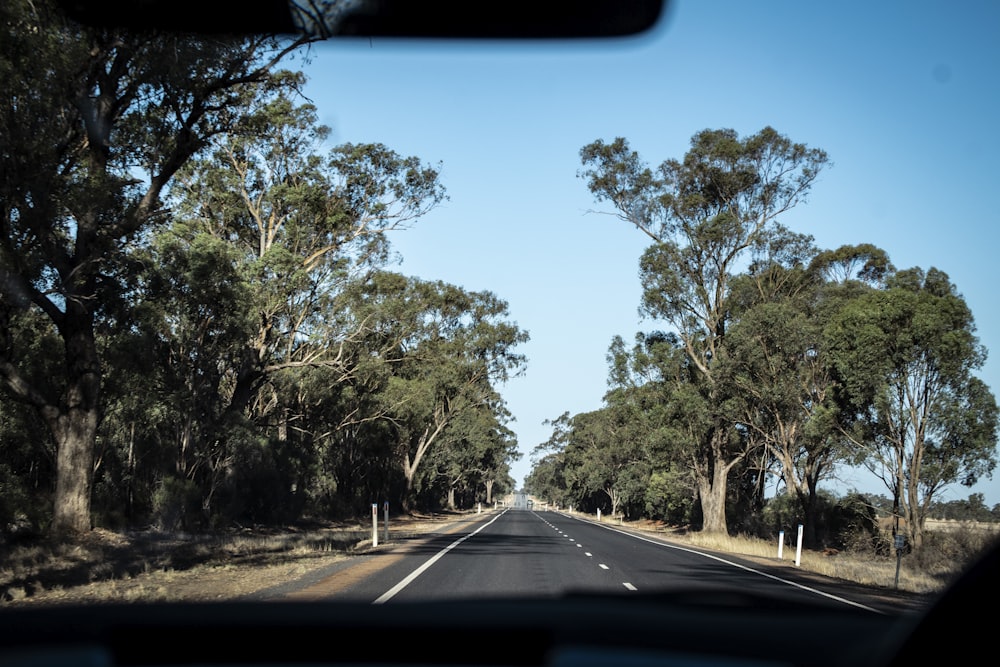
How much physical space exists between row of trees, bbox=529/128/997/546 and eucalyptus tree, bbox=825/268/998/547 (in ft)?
0.17

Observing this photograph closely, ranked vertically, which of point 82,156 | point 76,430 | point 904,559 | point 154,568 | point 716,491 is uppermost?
point 82,156

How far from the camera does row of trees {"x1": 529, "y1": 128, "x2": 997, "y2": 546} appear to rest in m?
32.7

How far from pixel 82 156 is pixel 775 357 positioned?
28.3m

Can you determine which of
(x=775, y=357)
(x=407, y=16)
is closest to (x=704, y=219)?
(x=775, y=357)

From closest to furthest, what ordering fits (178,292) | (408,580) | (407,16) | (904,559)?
(407,16) → (408,580) → (178,292) → (904,559)

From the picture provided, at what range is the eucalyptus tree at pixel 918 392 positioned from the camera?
32125 millimetres

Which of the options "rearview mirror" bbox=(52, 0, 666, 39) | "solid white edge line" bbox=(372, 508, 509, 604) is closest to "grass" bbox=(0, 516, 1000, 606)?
"solid white edge line" bbox=(372, 508, 509, 604)

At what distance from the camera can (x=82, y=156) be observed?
21.0 metres

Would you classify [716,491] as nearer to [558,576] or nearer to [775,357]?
[775,357]

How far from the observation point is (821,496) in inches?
1866

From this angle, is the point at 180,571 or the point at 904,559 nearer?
the point at 180,571

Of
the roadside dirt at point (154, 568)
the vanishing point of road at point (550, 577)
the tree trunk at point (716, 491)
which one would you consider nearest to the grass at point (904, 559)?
the vanishing point of road at point (550, 577)

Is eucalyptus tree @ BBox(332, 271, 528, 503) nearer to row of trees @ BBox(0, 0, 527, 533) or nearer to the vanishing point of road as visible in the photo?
row of trees @ BBox(0, 0, 527, 533)

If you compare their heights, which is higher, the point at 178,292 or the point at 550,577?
the point at 178,292
